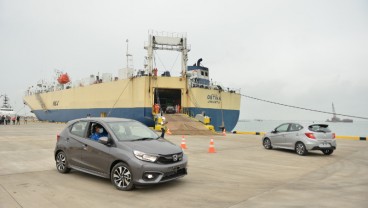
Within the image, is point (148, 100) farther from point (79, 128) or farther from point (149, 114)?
point (79, 128)

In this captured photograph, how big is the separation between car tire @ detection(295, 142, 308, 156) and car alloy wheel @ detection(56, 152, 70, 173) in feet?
29.9

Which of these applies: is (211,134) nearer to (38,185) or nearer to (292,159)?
(292,159)

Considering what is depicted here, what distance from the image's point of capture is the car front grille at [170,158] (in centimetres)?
612

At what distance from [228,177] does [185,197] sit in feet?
7.08

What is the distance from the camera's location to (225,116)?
32.1m

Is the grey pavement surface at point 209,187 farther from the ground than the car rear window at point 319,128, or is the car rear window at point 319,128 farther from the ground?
the car rear window at point 319,128

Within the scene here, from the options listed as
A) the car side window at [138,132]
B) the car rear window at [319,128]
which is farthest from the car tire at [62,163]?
the car rear window at [319,128]

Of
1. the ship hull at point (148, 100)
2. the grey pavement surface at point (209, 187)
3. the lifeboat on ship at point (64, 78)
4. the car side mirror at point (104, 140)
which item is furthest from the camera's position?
the lifeboat on ship at point (64, 78)

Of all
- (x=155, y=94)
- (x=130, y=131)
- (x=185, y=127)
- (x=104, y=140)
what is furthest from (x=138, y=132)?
(x=155, y=94)

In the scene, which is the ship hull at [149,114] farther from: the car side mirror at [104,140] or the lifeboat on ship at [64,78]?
the car side mirror at [104,140]

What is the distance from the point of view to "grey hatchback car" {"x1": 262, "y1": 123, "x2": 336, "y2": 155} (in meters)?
11.8

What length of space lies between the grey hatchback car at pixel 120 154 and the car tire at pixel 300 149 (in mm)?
7248

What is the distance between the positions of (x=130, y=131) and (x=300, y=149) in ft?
26.3

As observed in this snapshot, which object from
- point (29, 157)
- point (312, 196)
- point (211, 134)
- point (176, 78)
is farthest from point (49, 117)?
point (312, 196)
